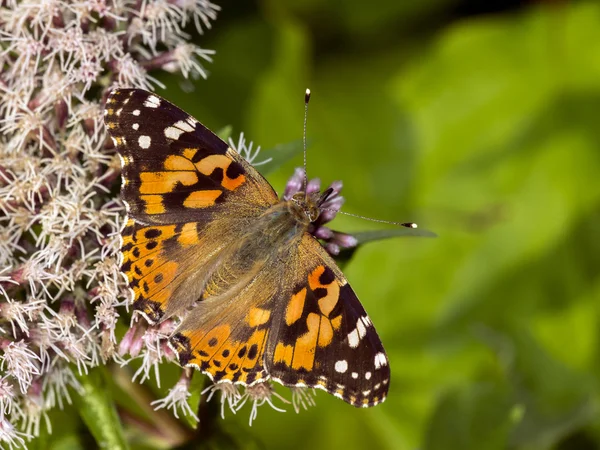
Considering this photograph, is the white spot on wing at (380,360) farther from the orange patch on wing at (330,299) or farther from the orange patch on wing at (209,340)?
the orange patch on wing at (209,340)

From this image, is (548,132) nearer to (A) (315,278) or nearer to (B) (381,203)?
(B) (381,203)

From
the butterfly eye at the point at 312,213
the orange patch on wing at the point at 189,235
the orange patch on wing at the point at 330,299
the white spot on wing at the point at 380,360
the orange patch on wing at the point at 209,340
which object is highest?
the butterfly eye at the point at 312,213

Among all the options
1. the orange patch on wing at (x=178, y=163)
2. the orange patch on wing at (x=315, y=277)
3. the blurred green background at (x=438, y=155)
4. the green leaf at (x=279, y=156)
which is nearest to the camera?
the orange patch on wing at (x=315, y=277)

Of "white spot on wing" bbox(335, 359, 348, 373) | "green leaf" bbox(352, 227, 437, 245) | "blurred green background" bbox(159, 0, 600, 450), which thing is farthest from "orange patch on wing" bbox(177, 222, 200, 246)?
"blurred green background" bbox(159, 0, 600, 450)

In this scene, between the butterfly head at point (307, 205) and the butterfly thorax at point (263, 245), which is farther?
the butterfly head at point (307, 205)

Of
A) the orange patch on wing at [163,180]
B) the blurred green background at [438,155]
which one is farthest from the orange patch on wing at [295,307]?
the blurred green background at [438,155]

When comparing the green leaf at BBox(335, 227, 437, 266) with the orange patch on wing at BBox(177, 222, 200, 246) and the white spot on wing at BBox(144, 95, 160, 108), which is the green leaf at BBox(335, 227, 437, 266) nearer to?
the orange patch on wing at BBox(177, 222, 200, 246)

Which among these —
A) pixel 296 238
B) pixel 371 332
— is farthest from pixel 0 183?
pixel 371 332
